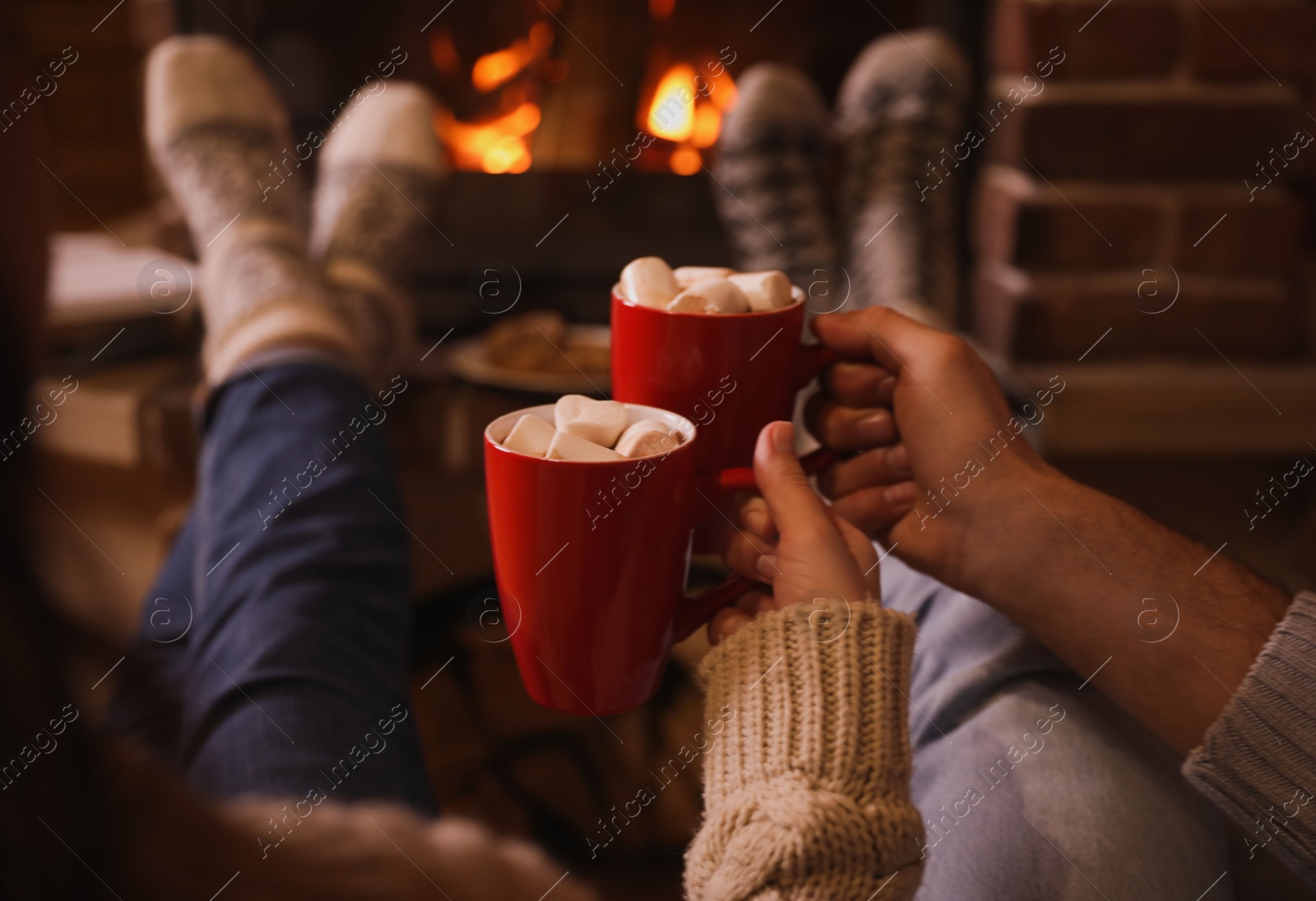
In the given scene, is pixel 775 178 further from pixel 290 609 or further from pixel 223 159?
pixel 290 609

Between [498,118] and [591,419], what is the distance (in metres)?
0.95

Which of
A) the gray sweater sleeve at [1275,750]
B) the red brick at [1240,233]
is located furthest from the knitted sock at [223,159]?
the red brick at [1240,233]

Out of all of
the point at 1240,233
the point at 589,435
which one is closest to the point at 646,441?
the point at 589,435

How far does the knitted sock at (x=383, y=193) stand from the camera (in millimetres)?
1089

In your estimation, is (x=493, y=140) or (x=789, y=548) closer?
(x=789, y=548)

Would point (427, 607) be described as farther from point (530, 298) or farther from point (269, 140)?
point (269, 140)

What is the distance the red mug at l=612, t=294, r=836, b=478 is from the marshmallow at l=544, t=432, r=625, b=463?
55 millimetres

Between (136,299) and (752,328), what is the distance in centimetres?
101

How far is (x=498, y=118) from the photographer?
3.95 ft

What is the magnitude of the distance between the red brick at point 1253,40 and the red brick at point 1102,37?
0.08 feet

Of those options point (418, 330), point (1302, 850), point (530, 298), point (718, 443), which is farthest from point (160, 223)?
point (1302, 850)

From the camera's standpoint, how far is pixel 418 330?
1203 millimetres

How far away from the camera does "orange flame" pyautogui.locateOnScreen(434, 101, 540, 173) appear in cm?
119

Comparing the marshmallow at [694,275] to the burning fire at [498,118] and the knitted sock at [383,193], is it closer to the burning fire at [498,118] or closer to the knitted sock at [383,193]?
the knitted sock at [383,193]
